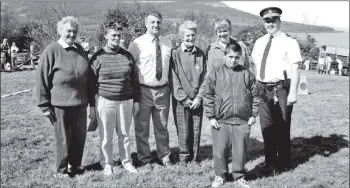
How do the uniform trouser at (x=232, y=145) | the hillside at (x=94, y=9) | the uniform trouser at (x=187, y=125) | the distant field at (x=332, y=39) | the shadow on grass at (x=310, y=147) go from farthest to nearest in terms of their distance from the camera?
1. the distant field at (x=332, y=39)
2. the hillside at (x=94, y=9)
3. the shadow on grass at (x=310, y=147)
4. the uniform trouser at (x=187, y=125)
5. the uniform trouser at (x=232, y=145)

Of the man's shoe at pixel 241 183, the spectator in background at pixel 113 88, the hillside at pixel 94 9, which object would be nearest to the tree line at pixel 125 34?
the hillside at pixel 94 9

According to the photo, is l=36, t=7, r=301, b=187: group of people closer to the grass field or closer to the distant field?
the grass field

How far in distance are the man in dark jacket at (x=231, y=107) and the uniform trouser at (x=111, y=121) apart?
1.15 meters

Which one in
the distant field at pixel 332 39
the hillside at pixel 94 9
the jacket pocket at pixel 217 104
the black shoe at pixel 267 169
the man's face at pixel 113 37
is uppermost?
the hillside at pixel 94 9

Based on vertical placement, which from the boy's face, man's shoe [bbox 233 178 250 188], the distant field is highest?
the distant field

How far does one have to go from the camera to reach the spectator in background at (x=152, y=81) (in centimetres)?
488

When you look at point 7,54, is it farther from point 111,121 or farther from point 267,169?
point 267,169

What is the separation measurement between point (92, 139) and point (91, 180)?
233cm

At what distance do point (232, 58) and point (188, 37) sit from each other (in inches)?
34.8

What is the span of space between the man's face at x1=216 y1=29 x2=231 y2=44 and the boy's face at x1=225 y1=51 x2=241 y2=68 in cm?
69

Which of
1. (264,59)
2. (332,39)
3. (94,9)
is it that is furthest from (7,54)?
(332,39)

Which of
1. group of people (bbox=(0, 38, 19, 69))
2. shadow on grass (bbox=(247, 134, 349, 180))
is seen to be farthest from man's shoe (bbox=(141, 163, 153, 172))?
group of people (bbox=(0, 38, 19, 69))

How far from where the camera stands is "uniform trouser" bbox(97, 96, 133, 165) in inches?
181

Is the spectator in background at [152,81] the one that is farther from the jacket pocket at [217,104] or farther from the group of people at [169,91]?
the jacket pocket at [217,104]
